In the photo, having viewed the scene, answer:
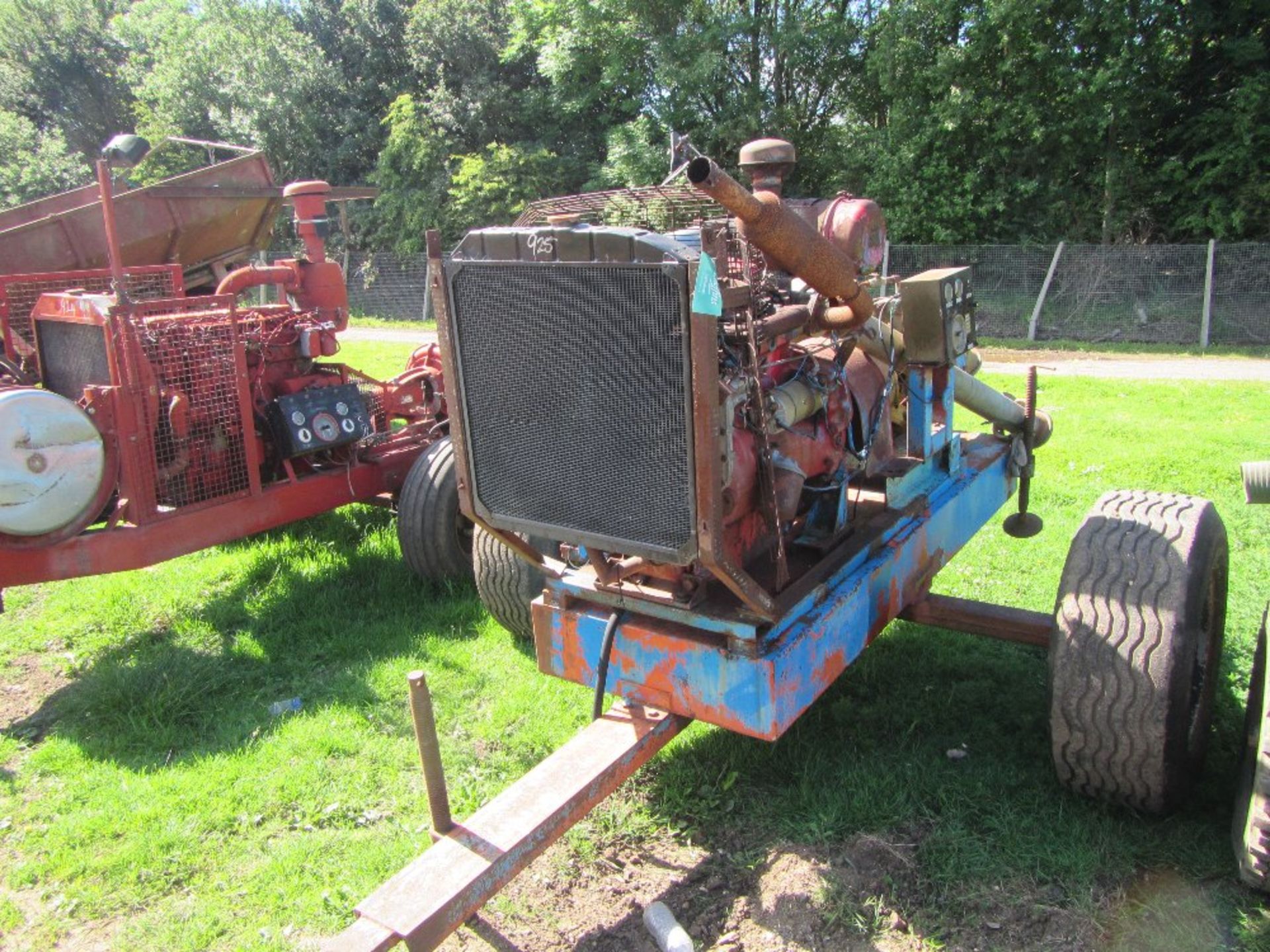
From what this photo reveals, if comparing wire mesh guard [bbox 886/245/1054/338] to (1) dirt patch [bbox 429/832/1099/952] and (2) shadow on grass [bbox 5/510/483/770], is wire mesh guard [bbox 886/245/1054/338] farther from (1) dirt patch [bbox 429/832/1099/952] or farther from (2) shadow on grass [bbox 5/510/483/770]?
(1) dirt patch [bbox 429/832/1099/952]

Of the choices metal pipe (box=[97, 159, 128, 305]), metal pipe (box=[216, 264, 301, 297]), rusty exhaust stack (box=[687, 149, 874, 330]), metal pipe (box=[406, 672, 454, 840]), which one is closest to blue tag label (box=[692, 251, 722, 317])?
rusty exhaust stack (box=[687, 149, 874, 330])

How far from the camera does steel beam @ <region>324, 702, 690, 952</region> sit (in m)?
2.27

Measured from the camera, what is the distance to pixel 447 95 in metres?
24.3

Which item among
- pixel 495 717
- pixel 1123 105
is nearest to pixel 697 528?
pixel 495 717

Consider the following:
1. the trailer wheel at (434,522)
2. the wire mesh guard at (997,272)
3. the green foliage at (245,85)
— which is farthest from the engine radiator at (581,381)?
the green foliage at (245,85)

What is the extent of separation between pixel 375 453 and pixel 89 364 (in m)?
1.54

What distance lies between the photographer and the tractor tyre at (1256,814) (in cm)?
246

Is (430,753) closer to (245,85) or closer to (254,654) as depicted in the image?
(254,654)

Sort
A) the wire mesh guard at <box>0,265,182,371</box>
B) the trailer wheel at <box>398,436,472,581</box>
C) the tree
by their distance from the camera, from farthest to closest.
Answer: the tree < the wire mesh guard at <box>0,265,182,371</box> < the trailer wheel at <box>398,436,472,581</box>

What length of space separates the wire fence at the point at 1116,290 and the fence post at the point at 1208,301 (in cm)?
2

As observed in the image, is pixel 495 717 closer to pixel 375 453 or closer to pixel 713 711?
pixel 713 711

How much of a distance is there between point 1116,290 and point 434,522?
1425 cm

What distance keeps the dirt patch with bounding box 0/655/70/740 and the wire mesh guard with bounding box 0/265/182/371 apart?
176 centimetres

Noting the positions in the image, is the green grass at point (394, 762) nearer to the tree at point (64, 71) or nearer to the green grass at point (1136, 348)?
the green grass at point (1136, 348)
